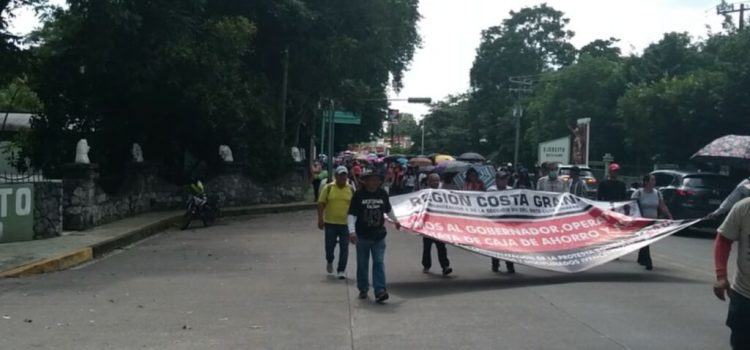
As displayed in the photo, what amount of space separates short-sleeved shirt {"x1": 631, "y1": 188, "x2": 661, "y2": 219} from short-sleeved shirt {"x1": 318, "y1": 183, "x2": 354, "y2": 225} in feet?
16.8

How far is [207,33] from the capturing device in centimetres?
2280

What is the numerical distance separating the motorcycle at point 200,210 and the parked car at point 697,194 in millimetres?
12285

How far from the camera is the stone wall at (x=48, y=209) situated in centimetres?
1584

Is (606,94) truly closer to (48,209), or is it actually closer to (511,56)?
(511,56)

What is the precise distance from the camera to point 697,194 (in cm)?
1994

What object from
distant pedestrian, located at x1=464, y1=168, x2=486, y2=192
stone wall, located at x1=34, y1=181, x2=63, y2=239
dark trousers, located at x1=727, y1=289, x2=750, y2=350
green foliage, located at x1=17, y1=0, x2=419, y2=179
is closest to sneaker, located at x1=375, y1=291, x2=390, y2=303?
distant pedestrian, located at x1=464, y1=168, x2=486, y2=192

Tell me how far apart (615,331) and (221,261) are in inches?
320

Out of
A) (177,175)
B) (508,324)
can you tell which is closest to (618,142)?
(177,175)

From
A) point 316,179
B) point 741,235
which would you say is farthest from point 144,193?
point 741,235

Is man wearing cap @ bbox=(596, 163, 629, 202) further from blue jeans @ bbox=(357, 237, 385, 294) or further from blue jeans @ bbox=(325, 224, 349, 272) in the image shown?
blue jeans @ bbox=(357, 237, 385, 294)

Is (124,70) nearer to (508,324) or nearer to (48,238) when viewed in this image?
(48,238)

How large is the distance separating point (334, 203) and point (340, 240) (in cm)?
58

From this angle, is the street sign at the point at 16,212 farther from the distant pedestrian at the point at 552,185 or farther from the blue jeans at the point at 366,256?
the distant pedestrian at the point at 552,185

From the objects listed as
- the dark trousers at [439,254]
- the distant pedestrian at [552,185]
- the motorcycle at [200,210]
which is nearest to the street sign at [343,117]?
the motorcycle at [200,210]
